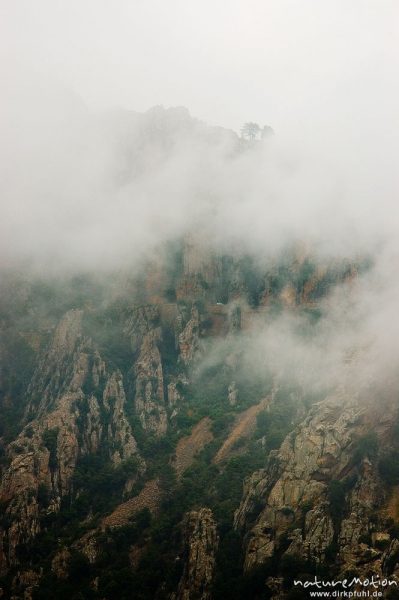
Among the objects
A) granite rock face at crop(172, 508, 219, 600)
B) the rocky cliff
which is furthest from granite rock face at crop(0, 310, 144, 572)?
granite rock face at crop(172, 508, 219, 600)

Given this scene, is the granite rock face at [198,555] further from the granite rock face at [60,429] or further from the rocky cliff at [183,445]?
the granite rock face at [60,429]

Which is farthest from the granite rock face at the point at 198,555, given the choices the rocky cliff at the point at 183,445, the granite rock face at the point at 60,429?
the granite rock face at the point at 60,429

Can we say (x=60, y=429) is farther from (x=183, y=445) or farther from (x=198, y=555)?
(x=198, y=555)

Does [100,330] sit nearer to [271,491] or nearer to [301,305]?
[301,305]

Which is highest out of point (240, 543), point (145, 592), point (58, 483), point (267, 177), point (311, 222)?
point (267, 177)

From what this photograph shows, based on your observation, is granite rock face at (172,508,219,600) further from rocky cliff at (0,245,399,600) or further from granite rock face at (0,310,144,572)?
granite rock face at (0,310,144,572)

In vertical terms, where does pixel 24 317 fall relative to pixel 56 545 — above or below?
above

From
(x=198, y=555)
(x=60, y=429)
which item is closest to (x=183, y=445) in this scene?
(x=60, y=429)

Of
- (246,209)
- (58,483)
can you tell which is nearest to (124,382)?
(58,483)

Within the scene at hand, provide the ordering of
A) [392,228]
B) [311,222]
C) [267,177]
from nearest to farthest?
[392,228]
[311,222]
[267,177]

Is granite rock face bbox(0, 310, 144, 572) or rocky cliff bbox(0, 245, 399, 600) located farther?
granite rock face bbox(0, 310, 144, 572)

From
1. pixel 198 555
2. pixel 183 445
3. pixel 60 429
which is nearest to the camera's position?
pixel 198 555
